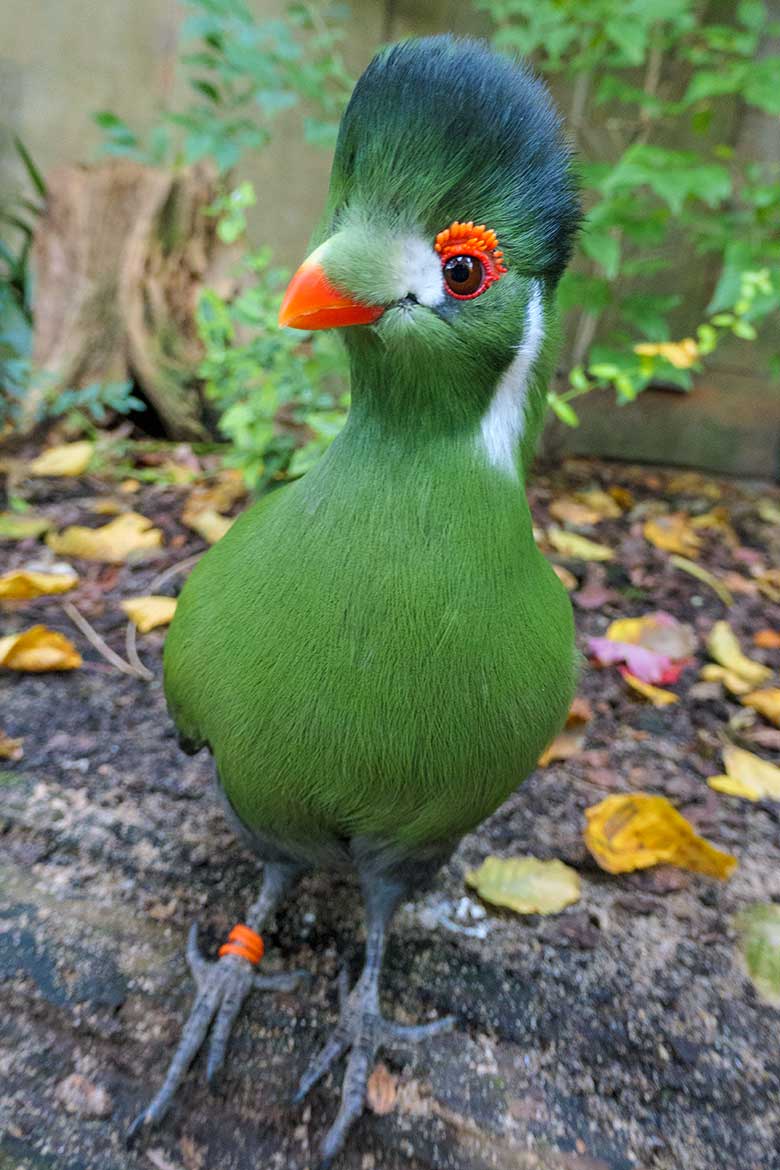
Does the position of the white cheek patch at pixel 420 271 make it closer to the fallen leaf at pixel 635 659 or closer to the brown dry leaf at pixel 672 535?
the fallen leaf at pixel 635 659

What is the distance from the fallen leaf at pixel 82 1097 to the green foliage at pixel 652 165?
164cm

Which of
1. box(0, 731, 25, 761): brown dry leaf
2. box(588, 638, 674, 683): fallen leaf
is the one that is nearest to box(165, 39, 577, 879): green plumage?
box(0, 731, 25, 761): brown dry leaf

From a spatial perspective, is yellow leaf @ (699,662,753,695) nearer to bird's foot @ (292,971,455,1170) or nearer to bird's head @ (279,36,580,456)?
bird's foot @ (292,971,455,1170)

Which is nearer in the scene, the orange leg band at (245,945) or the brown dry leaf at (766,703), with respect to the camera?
the orange leg band at (245,945)

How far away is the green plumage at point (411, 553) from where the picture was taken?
37.9 inches

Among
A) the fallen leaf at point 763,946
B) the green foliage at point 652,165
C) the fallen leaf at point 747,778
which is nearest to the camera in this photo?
the fallen leaf at point 763,946

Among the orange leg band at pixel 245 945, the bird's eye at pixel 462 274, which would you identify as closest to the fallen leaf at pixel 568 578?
the orange leg band at pixel 245 945

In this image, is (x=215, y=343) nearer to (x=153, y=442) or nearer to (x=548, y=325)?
(x=153, y=442)

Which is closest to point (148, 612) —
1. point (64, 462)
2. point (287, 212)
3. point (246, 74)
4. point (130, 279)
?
point (64, 462)

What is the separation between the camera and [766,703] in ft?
7.18

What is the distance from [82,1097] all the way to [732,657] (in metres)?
1.84

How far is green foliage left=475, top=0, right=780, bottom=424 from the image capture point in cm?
246

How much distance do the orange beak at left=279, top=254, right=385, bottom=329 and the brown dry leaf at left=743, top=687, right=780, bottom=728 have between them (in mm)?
1647

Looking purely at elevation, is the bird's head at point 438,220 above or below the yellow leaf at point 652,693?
above
